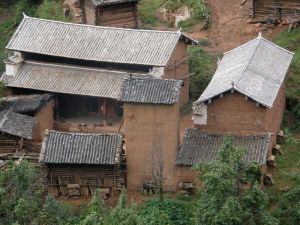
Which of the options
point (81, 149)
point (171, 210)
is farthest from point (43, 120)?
point (171, 210)

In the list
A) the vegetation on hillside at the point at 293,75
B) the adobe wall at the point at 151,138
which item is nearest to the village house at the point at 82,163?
the adobe wall at the point at 151,138

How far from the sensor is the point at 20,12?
55.7m

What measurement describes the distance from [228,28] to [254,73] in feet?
43.7

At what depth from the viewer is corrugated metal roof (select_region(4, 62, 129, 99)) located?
38812 mm

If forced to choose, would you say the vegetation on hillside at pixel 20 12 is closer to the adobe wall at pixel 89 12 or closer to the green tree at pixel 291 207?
the adobe wall at pixel 89 12

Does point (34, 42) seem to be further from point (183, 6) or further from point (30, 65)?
point (183, 6)

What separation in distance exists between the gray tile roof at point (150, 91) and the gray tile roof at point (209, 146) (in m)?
2.33

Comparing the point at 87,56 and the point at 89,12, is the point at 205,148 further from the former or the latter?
the point at 89,12

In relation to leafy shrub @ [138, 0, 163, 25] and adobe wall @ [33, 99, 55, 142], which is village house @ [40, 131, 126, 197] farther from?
leafy shrub @ [138, 0, 163, 25]

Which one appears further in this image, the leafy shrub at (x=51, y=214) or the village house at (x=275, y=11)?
the village house at (x=275, y=11)

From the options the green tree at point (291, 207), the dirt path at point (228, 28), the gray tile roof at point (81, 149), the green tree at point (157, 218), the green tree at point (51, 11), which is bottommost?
the green tree at point (157, 218)

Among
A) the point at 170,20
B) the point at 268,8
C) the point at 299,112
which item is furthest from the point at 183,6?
the point at 299,112

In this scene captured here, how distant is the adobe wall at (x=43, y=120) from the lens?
37.9m

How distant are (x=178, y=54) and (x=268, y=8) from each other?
8.84 meters
